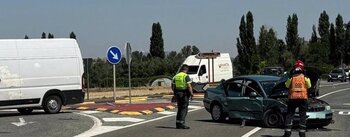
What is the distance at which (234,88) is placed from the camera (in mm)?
16750

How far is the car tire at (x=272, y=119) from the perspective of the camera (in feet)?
48.9

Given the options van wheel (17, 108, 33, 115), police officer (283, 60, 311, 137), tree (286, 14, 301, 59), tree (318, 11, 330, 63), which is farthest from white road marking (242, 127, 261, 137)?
tree (318, 11, 330, 63)

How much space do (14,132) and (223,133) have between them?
520 centimetres

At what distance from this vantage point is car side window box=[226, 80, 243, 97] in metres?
16.5

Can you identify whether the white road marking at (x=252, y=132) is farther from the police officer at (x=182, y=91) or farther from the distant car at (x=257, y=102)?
the police officer at (x=182, y=91)

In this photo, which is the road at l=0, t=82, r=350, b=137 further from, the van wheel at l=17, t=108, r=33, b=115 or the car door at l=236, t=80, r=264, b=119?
the van wheel at l=17, t=108, r=33, b=115

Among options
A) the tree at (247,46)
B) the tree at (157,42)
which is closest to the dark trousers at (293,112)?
the tree at (247,46)

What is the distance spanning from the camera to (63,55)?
21016 millimetres

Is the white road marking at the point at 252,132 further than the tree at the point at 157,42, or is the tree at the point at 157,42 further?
the tree at the point at 157,42

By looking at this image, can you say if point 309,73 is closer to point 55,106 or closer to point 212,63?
point 55,106

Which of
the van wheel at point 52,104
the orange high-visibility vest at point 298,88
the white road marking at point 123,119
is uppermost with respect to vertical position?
the orange high-visibility vest at point 298,88

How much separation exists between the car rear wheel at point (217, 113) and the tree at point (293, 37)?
69.3 meters

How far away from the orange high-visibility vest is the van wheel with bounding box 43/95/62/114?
10671 mm

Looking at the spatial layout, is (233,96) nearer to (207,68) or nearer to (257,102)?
(257,102)
